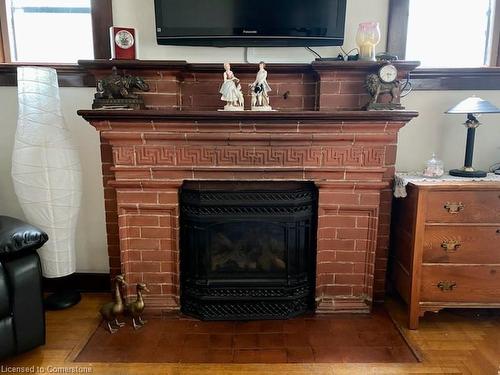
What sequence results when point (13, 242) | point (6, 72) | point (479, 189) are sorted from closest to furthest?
1. point (13, 242)
2. point (479, 189)
3. point (6, 72)

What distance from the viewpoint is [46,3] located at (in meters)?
2.17

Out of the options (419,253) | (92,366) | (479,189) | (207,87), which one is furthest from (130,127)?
(479,189)

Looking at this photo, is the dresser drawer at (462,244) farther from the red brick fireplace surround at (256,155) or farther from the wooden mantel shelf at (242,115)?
the wooden mantel shelf at (242,115)

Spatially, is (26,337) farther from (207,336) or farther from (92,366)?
(207,336)

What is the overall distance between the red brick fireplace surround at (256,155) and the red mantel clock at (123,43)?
0.06m

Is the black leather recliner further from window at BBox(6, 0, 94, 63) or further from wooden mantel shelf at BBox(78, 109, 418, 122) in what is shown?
window at BBox(6, 0, 94, 63)

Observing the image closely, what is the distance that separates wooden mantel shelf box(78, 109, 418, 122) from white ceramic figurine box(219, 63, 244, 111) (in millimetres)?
129

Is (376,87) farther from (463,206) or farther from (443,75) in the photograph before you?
(463,206)

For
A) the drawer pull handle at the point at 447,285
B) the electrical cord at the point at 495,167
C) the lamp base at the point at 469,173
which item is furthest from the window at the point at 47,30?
the electrical cord at the point at 495,167

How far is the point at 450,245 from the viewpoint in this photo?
180cm

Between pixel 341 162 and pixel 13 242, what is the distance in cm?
157

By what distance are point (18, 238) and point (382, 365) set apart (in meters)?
1.69

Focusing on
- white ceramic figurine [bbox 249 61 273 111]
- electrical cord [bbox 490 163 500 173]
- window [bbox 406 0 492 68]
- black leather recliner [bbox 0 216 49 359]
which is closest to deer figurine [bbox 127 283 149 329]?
black leather recliner [bbox 0 216 49 359]

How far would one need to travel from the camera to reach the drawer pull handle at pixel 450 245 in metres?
1.80
